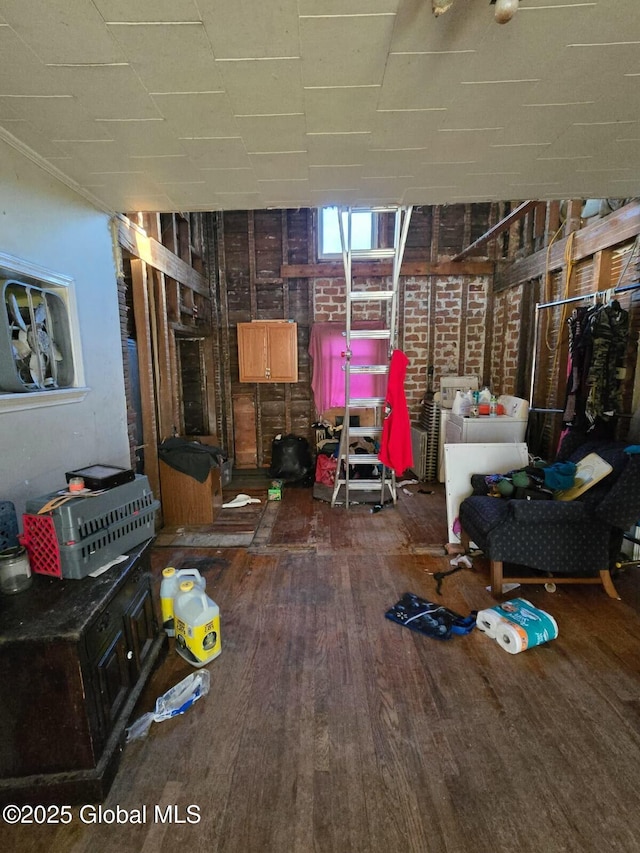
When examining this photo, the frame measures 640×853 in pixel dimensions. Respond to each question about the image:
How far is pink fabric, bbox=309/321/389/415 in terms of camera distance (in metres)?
5.21

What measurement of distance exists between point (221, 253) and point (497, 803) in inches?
228

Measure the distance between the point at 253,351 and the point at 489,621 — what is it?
417 centimetres

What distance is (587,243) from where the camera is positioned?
327 cm

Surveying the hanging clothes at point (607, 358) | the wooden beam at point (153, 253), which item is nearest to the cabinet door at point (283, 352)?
the wooden beam at point (153, 253)

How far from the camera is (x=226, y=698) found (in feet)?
5.49

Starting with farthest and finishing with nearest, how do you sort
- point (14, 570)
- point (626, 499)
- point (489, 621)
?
point (626, 499)
point (489, 621)
point (14, 570)

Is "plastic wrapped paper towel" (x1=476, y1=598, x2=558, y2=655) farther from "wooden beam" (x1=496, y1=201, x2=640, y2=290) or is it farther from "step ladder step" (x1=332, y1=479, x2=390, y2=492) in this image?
"wooden beam" (x1=496, y1=201, x2=640, y2=290)

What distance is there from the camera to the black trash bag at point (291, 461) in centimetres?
481

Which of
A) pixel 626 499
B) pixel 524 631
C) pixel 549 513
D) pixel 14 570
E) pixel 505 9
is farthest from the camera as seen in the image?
pixel 549 513

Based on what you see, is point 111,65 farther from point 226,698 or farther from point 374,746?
point 374,746

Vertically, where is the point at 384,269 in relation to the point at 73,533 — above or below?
above

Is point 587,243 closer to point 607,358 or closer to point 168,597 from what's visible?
point 607,358

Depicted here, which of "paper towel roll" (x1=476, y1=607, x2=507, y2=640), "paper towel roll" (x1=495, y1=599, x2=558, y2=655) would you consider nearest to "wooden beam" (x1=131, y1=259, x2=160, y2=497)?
"paper towel roll" (x1=476, y1=607, x2=507, y2=640)

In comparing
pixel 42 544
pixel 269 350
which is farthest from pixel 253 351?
pixel 42 544
